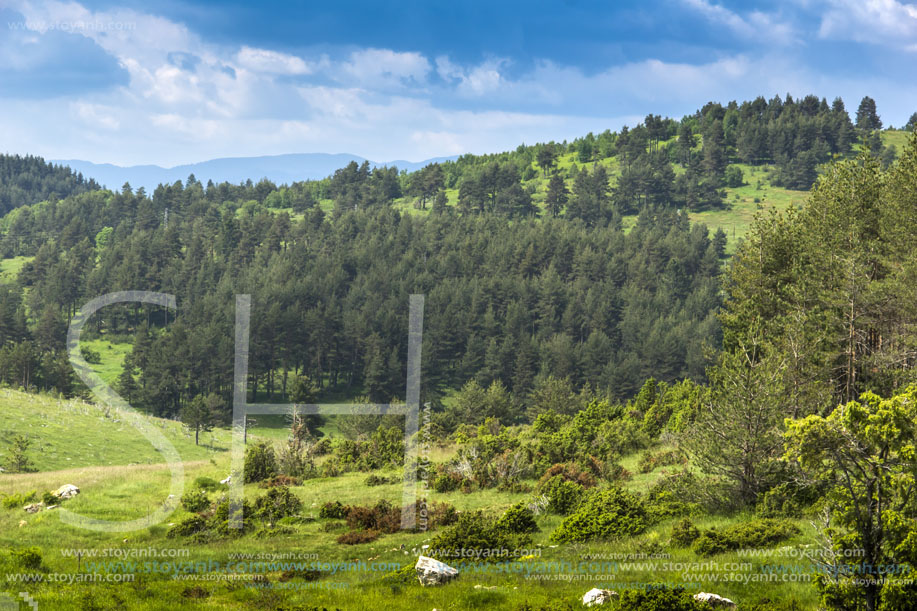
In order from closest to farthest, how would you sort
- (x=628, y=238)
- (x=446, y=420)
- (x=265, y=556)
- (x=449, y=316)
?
(x=265, y=556), (x=446, y=420), (x=449, y=316), (x=628, y=238)

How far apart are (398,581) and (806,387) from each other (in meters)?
18.6

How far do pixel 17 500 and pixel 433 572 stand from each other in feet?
61.3

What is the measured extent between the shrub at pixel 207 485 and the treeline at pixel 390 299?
71.9 metres

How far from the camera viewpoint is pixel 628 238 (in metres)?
146

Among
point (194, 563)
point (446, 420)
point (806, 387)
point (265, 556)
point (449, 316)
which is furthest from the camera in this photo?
point (449, 316)

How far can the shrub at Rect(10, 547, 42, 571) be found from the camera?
48.2ft

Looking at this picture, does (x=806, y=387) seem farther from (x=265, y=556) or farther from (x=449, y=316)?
(x=449, y=316)

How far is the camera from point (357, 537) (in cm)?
2145

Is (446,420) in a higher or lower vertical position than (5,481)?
lower

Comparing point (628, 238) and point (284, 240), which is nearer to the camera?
point (628, 238)

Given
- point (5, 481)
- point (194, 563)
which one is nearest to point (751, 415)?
point (194, 563)

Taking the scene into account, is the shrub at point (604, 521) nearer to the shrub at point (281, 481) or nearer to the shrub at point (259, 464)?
the shrub at point (281, 481)

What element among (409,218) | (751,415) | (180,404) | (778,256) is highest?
(409,218)

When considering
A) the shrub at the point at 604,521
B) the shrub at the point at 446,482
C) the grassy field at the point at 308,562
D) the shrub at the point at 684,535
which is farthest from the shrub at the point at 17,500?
the shrub at the point at 684,535
